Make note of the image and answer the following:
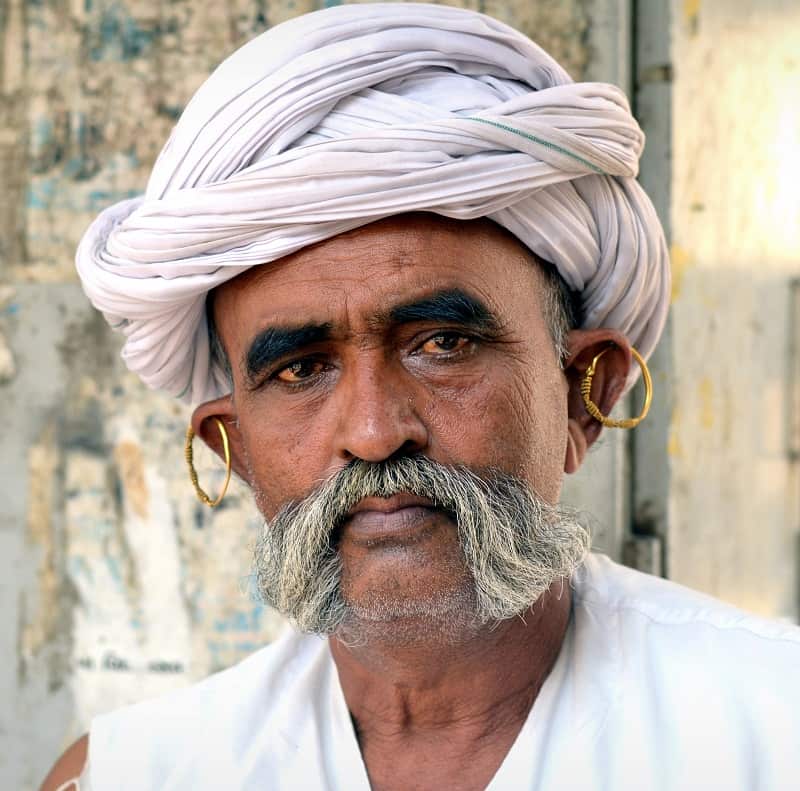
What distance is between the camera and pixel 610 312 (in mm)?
2293

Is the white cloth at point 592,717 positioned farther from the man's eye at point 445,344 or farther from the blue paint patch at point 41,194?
the blue paint patch at point 41,194

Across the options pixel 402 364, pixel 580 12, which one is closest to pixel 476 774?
pixel 402 364

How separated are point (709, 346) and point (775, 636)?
147 cm

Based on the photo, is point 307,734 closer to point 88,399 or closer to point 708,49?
point 88,399

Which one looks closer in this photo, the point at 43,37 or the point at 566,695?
the point at 566,695

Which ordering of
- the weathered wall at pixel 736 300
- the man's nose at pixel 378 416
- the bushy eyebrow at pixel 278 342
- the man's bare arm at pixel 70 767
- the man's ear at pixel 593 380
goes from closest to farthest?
the man's nose at pixel 378 416 → the bushy eyebrow at pixel 278 342 → the man's ear at pixel 593 380 → the man's bare arm at pixel 70 767 → the weathered wall at pixel 736 300

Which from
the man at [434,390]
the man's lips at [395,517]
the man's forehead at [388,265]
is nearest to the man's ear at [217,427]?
→ the man at [434,390]

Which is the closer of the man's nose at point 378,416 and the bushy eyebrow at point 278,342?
the man's nose at point 378,416

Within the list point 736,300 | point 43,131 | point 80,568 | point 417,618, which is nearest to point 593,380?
point 417,618

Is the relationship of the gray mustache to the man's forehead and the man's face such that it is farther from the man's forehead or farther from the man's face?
the man's forehead

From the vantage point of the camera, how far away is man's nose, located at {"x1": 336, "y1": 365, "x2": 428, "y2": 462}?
1868mm

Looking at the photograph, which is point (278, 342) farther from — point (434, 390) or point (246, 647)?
point (246, 647)

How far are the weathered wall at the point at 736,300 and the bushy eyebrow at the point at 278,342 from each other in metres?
1.40

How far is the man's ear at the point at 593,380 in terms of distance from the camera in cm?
221
